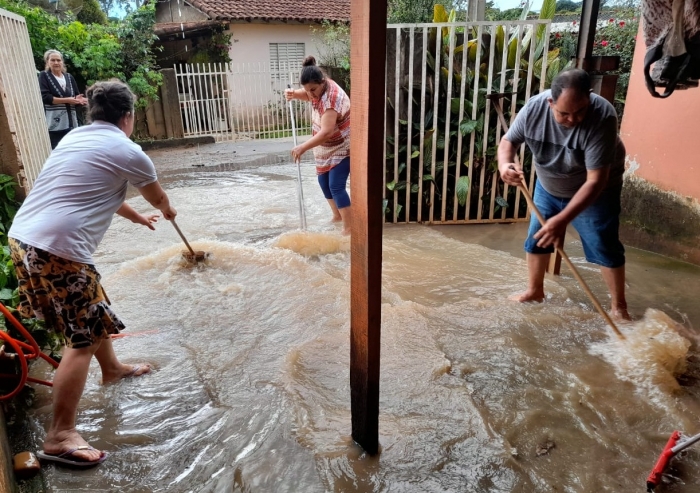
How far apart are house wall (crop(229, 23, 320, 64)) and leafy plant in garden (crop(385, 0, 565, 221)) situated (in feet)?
38.1

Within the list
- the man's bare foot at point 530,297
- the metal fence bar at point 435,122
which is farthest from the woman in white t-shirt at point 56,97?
the man's bare foot at point 530,297

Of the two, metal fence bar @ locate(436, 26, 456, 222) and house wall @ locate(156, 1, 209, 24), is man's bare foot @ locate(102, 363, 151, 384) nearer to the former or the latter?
metal fence bar @ locate(436, 26, 456, 222)

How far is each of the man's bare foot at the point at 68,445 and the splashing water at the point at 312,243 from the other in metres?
3.04

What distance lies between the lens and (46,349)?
3445mm

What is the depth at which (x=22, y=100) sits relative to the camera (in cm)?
541

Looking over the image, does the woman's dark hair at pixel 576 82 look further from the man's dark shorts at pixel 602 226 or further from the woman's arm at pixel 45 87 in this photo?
the woman's arm at pixel 45 87

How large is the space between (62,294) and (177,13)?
18.9 m

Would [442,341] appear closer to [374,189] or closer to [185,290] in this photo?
[374,189]

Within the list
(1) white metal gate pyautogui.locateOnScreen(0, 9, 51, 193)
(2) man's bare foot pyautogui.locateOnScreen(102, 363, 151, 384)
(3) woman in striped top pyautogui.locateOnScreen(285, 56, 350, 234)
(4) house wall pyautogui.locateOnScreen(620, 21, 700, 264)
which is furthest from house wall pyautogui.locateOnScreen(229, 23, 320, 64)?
(2) man's bare foot pyautogui.locateOnScreen(102, 363, 151, 384)

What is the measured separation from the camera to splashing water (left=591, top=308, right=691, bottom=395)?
2.99 m

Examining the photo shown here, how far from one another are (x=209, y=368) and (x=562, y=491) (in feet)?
7.03

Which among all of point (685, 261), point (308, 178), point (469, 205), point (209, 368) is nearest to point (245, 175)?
point (308, 178)

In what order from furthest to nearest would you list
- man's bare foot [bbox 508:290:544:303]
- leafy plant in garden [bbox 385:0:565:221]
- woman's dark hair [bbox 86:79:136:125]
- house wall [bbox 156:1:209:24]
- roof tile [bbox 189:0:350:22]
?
house wall [bbox 156:1:209:24] < roof tile [bbox 189:0:350:22] < leafy plant in garden [bbox 385:0:565:221] < man's bare foot [bbox 508:290:544:303] < woman's dark hair [bbox 86:79:136:125]

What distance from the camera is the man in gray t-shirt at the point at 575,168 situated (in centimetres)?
309
